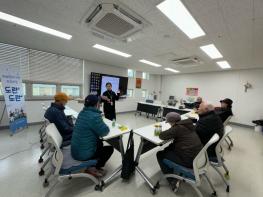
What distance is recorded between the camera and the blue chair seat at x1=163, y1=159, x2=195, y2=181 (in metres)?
1.60

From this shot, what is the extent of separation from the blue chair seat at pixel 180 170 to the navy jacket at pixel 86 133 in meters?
1.00

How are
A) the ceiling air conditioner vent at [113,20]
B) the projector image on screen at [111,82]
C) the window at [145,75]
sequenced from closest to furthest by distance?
the ceiling air conditioner vent at [113,20] < the projector image on screen at [111,82] < the window at [145,75]

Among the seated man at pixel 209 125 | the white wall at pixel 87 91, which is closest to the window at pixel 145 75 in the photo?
the white wall at pixel 87 91

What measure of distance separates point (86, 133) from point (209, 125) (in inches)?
70.9

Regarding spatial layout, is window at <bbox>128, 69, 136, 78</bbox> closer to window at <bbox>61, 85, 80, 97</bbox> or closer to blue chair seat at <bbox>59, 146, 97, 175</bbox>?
window at <bbox>61, 85, 80, 97</bbox>

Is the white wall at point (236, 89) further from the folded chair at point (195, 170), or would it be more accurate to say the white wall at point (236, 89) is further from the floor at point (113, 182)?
the folded chair at point (195, 170)

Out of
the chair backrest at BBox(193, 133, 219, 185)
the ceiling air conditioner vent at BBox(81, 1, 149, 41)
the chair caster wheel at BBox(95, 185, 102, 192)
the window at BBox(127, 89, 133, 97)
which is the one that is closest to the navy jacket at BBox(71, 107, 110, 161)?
the chair caster wheel at BBox(95, 185, 102, 192)

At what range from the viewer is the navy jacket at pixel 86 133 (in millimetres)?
1650

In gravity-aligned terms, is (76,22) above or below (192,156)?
above

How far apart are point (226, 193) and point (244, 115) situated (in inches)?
221

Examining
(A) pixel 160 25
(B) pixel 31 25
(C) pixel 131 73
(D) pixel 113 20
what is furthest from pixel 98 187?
(C) pixel 131 73

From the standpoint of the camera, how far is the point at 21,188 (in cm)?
177

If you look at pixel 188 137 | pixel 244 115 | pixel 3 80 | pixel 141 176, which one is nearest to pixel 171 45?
pixel 188 137

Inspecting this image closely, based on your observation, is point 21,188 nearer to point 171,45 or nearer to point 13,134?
point 13,134
